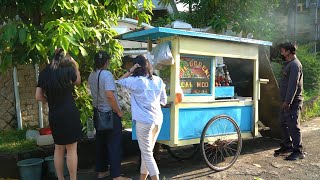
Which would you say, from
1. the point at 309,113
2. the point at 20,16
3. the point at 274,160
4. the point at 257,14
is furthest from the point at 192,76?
the point at 309,113

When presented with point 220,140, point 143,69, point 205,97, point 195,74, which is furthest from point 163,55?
point 220,140

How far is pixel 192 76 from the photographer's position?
5340 millimetres

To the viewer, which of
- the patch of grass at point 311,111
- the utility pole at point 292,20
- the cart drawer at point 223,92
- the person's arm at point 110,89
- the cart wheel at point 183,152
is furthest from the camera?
the utility pole at point 292,20

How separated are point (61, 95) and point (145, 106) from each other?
1.07 meters

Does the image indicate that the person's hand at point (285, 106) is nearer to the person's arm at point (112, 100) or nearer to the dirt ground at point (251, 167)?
the dirt ground at point (251, 167)

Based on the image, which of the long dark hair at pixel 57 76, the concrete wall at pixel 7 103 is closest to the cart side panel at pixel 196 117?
the long dark hair at pixel 57 76

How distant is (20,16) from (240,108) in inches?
144

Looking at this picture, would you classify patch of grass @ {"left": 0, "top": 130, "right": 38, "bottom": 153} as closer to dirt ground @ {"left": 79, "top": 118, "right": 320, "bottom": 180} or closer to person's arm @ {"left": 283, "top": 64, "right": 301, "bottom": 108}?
dirt ground @ {"left": 79, "top": 118, "right": 320, "bottom": 180}

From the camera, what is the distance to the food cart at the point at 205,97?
503 cm

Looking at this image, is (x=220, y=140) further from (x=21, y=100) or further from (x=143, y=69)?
(x=21, y=100)

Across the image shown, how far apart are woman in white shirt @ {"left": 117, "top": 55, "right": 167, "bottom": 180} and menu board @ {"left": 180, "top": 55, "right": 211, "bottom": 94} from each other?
0.94 meters

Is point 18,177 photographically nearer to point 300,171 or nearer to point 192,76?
point 192,76

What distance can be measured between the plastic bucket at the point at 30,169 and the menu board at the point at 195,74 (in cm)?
239

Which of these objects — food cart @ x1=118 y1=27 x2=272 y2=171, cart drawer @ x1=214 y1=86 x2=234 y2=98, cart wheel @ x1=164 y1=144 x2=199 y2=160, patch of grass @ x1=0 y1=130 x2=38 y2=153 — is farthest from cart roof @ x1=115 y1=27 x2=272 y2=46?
patch of grass @ x1=0 y1=130 x2=38 y2=153
